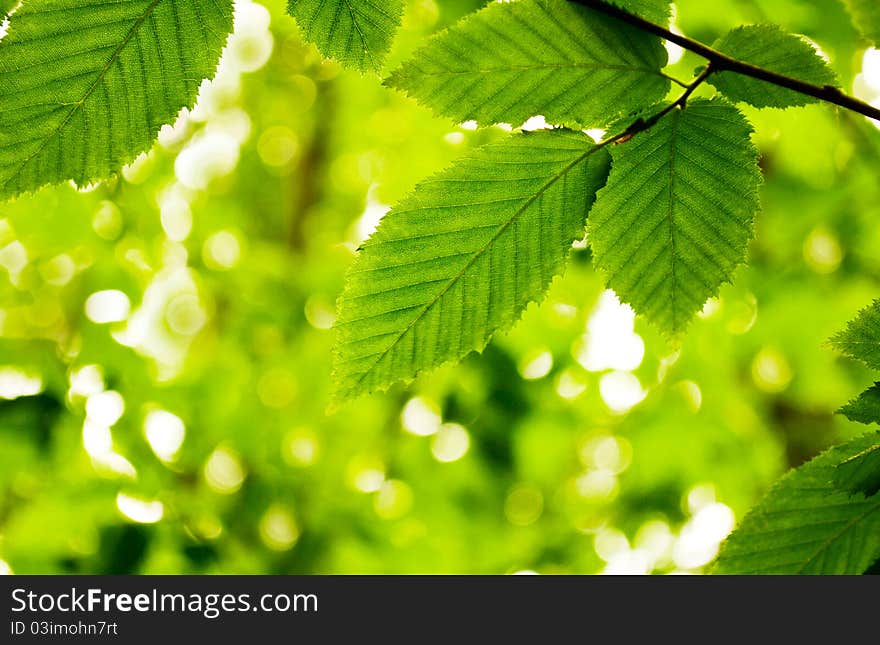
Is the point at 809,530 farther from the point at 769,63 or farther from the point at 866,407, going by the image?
the point at 769,63

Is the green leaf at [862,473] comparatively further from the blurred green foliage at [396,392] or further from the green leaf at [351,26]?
the blurred green foliage at [396,392]

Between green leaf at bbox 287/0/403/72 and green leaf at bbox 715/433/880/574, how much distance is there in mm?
580

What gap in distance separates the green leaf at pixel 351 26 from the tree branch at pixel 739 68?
0.16 m

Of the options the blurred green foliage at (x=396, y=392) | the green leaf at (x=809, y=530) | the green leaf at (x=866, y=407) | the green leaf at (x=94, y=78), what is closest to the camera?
the green leaf at (x=94, y=78)

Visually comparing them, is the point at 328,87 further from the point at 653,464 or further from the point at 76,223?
the point at 653,464

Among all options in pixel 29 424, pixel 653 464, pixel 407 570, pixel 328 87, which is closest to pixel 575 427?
pixel 653 464

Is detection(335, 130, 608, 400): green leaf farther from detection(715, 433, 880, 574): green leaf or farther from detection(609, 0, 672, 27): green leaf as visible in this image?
detection(715, 433, 880, 574): green leaf

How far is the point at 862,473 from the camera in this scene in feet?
2.09

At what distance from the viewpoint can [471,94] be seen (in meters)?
0.58

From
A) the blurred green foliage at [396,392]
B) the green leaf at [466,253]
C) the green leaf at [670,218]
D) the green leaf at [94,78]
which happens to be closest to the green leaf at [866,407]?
the green leaf at [670,218]

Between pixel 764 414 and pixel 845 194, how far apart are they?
58.5 inches

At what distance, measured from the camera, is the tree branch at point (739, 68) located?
1.74 feet

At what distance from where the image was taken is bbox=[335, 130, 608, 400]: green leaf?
58 centimetres

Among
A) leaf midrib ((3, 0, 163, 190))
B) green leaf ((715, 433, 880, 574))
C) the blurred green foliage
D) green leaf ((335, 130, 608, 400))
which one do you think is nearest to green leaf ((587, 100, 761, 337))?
green leaf ((335, 130, 608, 400))
